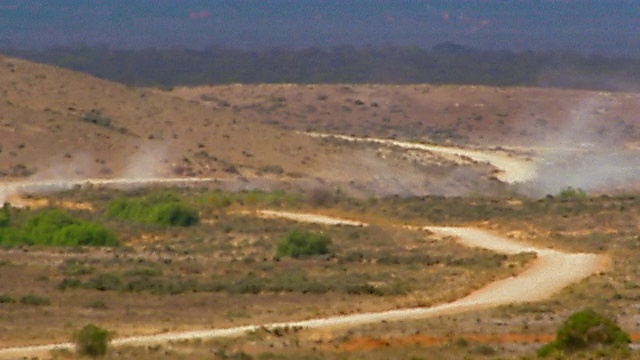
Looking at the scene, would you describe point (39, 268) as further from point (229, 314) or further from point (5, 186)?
point (5, 186)

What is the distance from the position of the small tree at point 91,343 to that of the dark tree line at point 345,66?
98.8m

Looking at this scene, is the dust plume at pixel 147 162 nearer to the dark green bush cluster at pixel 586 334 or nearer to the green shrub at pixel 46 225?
the green shrub at pixel 46 225

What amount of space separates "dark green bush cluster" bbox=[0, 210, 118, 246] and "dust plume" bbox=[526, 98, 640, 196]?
2163 centimetres

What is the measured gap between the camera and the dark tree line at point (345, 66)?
132 m

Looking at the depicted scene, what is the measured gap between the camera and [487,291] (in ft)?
123

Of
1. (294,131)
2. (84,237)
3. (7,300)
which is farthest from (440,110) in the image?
(7,300)

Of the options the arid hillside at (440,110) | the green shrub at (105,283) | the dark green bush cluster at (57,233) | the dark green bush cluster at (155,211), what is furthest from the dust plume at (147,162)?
the green shrub at (105,283)

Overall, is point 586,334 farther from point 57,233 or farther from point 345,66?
→ point 345,66

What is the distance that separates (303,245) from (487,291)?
28.3ft

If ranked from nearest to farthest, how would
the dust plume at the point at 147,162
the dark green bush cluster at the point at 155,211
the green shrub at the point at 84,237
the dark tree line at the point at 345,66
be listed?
the green shrub at the point at 84,237 → the dark green bush cluster at the point at 155,211 → the dust plume at the point at 147,162 → the dark tree line at the point at 345,66

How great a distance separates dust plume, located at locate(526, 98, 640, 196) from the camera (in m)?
72.4

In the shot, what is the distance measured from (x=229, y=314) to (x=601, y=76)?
98404 mm

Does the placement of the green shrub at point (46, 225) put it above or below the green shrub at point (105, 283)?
below

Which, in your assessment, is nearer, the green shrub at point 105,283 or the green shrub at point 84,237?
the green shrub at point 105,283
